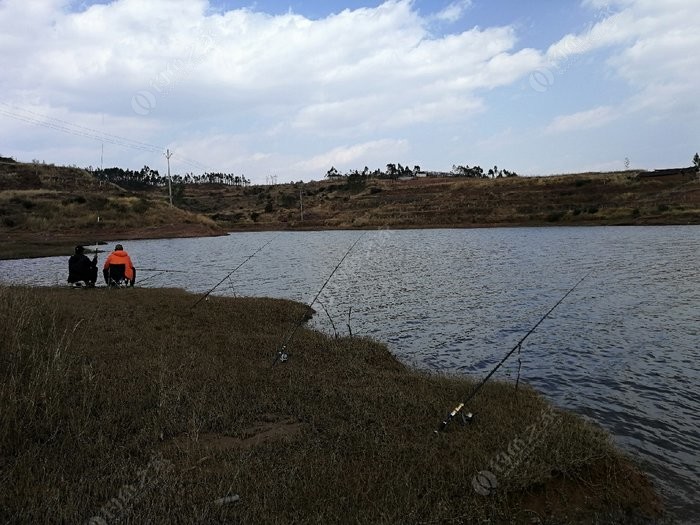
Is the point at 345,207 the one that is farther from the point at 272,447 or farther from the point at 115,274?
the point at 272,447

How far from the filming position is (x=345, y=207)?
129 metres

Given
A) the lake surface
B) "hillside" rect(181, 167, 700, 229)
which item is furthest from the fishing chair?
"hillside" rect(181, 167, 700, 229)

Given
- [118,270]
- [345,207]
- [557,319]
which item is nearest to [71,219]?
[118,270]

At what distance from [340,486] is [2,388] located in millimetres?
5207

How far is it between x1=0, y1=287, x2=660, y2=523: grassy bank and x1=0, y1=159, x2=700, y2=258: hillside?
46256 millimetres

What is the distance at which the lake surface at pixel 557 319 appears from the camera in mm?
9664

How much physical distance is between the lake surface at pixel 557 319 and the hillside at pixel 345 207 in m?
34.6

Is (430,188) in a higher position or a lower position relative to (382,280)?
higher

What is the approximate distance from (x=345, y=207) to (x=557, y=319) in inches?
4434

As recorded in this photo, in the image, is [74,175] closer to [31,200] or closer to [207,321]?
[31,200]

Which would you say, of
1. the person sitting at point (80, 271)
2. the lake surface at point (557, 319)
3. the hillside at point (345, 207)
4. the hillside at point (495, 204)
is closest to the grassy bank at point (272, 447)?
the lake surface at point (557, 319)

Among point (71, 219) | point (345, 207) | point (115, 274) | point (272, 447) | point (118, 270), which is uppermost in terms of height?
point (345, 207)

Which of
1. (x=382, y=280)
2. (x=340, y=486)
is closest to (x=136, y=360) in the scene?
(x=340, y=486)

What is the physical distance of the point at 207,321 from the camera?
619 inches
